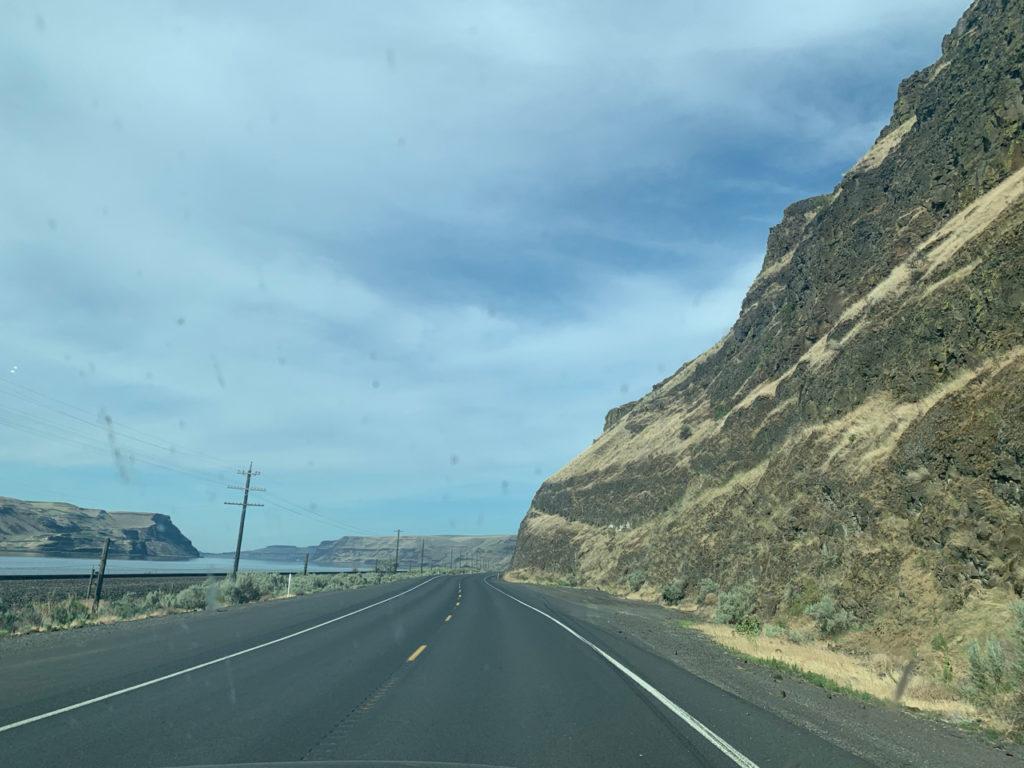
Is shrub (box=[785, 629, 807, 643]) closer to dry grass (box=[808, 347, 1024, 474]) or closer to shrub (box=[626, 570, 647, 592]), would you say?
dry grass (box=[808, 347, 1024, 474])

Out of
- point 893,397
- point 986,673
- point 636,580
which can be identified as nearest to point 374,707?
point 986,673

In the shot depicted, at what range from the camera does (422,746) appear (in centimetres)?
691

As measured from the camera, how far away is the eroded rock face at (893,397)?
17078mm

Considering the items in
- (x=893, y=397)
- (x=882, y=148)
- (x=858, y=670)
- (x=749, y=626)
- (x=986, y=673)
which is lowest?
(x=858, y=670)

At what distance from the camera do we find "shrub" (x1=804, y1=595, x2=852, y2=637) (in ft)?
59.6

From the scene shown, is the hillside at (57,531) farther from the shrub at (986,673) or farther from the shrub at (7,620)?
the shrub at (986,673)

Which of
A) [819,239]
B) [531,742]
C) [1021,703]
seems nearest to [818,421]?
[819,239]

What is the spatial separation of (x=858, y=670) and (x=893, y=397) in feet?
48.7

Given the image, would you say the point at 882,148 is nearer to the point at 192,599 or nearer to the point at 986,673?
the point at 986,673

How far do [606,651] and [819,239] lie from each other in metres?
38.7

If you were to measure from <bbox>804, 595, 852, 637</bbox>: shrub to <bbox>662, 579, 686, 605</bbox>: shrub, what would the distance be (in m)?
15.0

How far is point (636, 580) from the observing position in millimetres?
43844

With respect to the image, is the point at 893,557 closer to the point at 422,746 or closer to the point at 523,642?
the point at 523,642

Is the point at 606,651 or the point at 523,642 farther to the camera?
the point at 523,642
